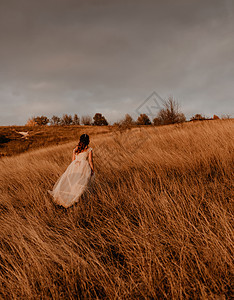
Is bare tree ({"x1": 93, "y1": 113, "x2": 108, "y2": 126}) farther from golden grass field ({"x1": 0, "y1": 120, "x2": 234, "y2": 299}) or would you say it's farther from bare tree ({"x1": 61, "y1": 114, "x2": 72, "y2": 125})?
golden grass field ({"x1": 0, "y1": 120, "x2": 234, "y2": 299})

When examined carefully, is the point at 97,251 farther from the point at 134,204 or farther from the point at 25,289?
the point at 134,204

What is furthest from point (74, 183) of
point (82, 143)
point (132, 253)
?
point (132, 253)

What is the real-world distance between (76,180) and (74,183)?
0.08 meters

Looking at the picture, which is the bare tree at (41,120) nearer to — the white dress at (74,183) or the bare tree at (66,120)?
the bare tree at (66,120)

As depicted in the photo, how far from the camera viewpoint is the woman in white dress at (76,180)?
8.92 ft

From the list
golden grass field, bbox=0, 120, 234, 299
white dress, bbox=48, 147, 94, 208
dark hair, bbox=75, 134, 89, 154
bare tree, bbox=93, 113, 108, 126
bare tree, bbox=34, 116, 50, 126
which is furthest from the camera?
bare tree, bbox=93, 113, 108, 126

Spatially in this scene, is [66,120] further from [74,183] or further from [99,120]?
[74,183]

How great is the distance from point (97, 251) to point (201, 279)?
84 centimetres

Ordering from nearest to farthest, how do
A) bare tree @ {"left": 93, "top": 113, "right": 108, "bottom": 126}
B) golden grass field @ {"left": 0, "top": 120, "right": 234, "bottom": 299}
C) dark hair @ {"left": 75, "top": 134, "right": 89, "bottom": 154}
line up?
golden grass field @ {"left": 0, "top": 120, "right": 234, "bottom": 299}
dark hair @ {"left": 75, "top": 134, "right": 89, "bottom": 154}
bare tree @ {"left": 93, "top": 113, "right": 108, "bottom": 126}

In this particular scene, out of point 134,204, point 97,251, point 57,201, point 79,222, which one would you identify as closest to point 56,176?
point 57,201

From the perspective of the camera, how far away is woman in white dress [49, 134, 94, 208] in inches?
107

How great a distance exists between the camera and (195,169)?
8.89ft

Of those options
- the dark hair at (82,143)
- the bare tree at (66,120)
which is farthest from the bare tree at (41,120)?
the dark hair at (82,143)

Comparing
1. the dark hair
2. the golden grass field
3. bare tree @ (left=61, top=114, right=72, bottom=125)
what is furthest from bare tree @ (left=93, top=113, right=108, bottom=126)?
the golden grass field
